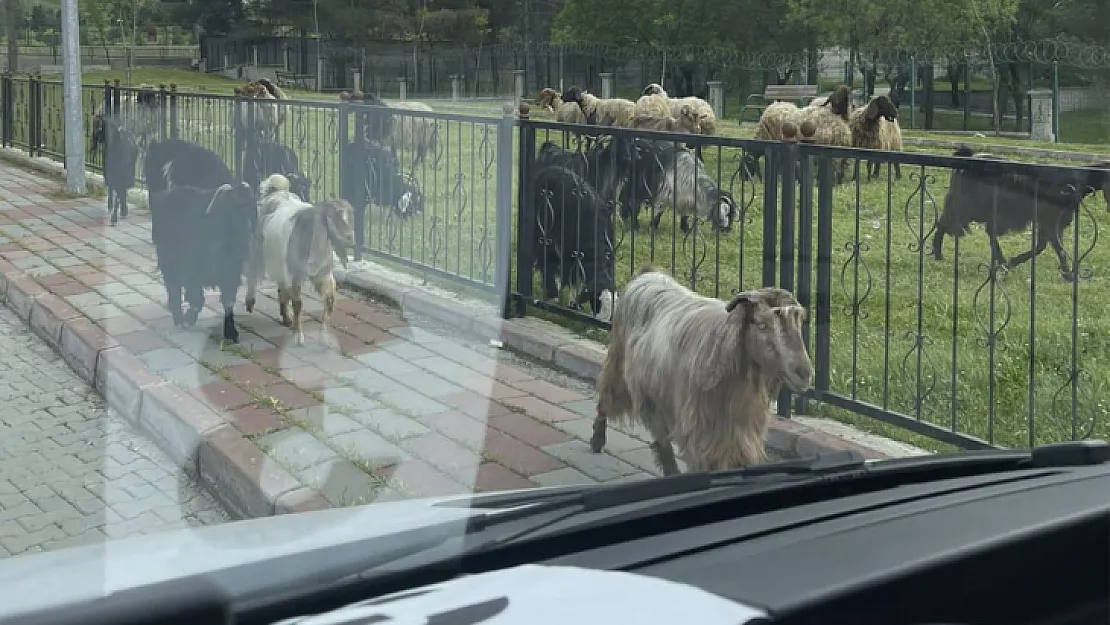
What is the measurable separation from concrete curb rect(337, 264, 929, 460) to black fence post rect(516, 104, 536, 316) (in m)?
0.18

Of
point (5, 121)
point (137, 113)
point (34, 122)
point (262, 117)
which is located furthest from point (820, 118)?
point (5, 121)

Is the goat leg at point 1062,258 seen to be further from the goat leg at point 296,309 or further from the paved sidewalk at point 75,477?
the goat leg at point 296,309

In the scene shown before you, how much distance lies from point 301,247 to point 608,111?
30.7ft

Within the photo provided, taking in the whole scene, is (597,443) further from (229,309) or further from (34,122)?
(34,122)

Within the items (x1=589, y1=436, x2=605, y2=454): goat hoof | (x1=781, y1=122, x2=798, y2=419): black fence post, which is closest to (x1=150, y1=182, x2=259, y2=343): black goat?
(x1=589, y1=436, x2=605, y2=454): goat hoof

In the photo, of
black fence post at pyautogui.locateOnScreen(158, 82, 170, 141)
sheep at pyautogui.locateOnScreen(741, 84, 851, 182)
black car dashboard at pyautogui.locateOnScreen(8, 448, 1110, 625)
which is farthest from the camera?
sheep at pyautogui.locateOnScreen(741, 84, 851, 182)

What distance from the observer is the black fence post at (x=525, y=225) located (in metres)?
7.48

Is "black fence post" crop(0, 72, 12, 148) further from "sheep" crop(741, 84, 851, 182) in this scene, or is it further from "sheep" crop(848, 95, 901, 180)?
"sheep" crop(848, 95, 901, 180)

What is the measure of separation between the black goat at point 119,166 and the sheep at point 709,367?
4930 mm

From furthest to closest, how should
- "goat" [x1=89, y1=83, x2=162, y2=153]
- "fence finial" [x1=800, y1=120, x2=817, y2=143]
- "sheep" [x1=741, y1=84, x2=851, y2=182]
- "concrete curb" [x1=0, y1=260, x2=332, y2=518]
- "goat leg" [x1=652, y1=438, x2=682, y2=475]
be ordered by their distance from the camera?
"sheep" [x1=741, y1=84, x2=851, y2=182] → "fence finial" [x1=800, y1=120, x2=817, y2=143] → "goat" [x1=89, y1=83, x2=162, y2=153] → "goat leg" [x1=652, y1=438, x2=682, y2=475] → "concrete curb" [x1=0, y1=260, x2=332, y2=518]

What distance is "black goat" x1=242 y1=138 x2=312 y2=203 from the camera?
7551 millimetres

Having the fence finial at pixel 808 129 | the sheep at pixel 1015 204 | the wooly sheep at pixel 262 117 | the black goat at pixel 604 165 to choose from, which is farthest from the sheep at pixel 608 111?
the sheep at pixel 1015 204

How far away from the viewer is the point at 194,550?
1.74m

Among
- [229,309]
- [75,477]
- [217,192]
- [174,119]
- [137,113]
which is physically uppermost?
[137,113]
